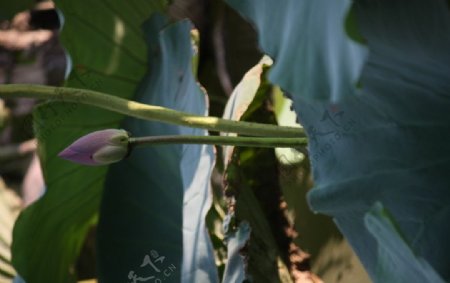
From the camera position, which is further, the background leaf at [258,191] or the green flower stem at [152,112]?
the background leaf at [258,191]

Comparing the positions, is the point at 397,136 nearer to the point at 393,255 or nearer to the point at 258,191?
Answer: the point at 393,255

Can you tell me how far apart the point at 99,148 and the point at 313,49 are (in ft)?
0.84

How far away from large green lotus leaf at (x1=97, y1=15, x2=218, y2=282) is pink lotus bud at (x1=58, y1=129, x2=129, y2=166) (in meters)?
0.14

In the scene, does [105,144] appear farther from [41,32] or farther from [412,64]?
[41,32]

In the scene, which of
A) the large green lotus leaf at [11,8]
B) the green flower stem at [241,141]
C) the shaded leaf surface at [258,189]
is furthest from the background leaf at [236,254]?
the large green lotus leaf at [11,8]

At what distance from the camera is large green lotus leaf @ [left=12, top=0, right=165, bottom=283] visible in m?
0.91

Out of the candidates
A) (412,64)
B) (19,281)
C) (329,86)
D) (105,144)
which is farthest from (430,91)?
(19,281)

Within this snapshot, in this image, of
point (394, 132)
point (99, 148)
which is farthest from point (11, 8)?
point (394, 132)

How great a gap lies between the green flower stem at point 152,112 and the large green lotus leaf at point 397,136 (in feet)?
0.18

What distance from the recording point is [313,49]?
465 millimetres

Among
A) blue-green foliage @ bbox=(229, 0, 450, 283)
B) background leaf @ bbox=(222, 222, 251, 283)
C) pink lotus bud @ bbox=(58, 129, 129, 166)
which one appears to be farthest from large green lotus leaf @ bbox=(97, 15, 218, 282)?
blue-green foliage @ bbox=(229, 0, 450, 283)

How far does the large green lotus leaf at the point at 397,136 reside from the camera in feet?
1.75

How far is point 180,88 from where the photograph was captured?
2.99 feet

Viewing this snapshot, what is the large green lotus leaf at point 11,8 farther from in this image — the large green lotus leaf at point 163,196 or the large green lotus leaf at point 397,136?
the large green lotus leaf at point 397,136
